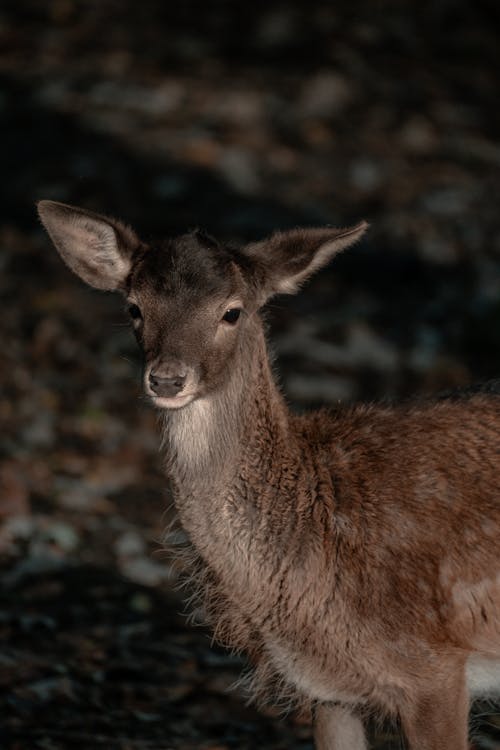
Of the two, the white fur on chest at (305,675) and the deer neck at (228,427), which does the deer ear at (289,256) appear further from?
the white fur on chest at (305,675)

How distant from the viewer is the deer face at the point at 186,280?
5469mm

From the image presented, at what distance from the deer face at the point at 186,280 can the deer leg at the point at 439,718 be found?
4.81ft

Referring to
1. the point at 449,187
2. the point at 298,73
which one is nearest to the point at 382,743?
the point at 449,187

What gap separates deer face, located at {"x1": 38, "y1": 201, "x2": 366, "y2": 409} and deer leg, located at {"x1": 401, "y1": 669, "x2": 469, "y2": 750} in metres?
1.47

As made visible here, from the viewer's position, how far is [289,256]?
19.4 ft

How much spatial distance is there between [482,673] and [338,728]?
2.37 feet

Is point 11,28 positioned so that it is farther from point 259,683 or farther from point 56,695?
point 259,683

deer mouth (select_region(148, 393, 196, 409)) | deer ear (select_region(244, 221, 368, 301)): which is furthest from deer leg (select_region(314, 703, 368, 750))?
deer ear (select_region(244, 221, 368, 301))

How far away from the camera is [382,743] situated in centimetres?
670

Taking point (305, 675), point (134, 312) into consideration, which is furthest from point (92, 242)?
point (305, 675)

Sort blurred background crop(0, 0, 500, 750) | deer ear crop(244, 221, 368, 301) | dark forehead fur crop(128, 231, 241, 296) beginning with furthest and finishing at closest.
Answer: blurred background crop(0, 0, 500, 750), deer ear crop(244, 221, 368, 301), dark forehead fur crop(128, 231, 241, 296)

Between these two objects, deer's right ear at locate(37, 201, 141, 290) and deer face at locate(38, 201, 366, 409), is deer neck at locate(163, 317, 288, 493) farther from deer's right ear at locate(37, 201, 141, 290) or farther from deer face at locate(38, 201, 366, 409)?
deer's right ear at locate(37, 201, 141, 290)

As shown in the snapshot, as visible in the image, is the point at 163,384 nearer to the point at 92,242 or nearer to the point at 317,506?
the point at 317,506

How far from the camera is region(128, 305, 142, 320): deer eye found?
225 inches
